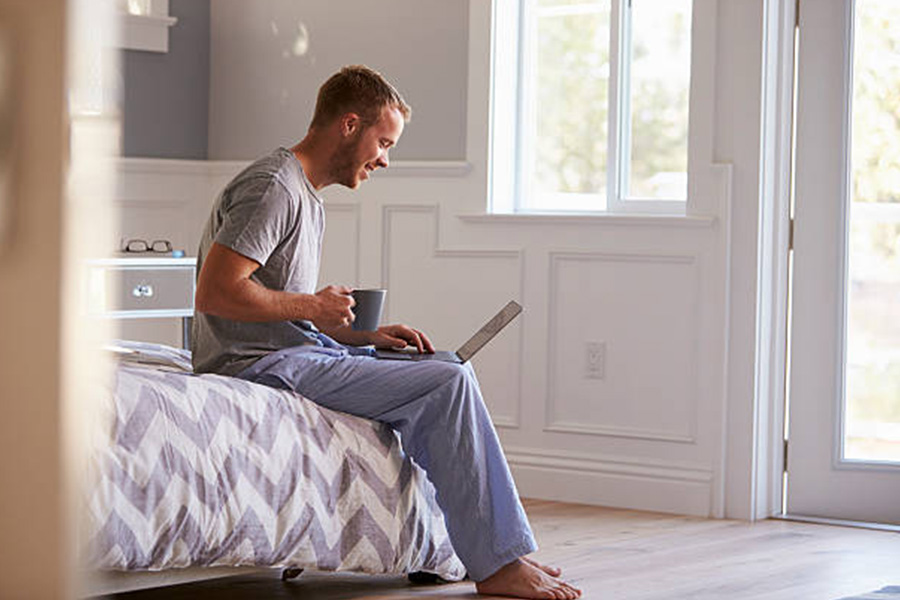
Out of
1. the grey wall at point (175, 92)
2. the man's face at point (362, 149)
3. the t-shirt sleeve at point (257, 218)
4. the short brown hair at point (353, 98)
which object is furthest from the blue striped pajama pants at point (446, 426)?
the grey wall at point (175, 92)

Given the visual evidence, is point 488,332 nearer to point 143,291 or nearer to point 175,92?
point 143,291

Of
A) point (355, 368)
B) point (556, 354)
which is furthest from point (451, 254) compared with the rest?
point (355, 368)

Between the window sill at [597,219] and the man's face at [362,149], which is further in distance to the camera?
the window sill at [597,219]

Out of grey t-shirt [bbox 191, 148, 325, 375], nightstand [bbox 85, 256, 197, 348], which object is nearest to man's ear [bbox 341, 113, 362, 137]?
grey t-shirt [bbox 191, 148, 325, 375]

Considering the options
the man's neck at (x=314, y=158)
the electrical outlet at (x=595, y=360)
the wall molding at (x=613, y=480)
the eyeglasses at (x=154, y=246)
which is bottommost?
the wall molding at (x=613, y=480)

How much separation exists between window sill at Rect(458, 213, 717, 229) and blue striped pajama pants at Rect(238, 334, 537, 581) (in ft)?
4.88

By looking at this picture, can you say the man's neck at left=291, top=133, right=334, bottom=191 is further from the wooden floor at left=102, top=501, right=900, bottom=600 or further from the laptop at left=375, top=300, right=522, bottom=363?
the wooden floor at left=102, top=501, right=900, bottom=600

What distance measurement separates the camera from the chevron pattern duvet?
2.24 meters

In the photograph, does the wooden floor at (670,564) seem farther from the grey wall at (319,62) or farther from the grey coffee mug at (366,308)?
the grey wall at (319,62)

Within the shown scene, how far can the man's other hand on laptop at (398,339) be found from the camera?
9.27ft

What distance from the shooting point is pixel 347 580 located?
2.95 metres

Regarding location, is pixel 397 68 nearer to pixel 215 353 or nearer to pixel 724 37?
pixel 724 37

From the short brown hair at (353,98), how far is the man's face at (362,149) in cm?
2

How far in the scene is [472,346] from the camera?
2.75m
